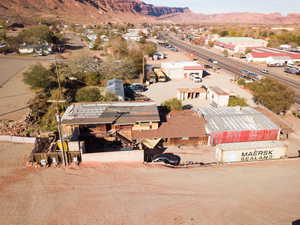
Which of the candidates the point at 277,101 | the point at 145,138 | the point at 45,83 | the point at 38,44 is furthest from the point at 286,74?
the point at 38,44

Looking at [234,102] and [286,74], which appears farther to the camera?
[286,74]

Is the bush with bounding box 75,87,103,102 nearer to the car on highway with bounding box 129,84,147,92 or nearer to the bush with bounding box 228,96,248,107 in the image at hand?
the car on highway with bounding box 129,84,147,92

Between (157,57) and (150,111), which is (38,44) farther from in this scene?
(150,111)

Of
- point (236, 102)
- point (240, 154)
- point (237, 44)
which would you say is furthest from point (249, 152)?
point (237, 44)

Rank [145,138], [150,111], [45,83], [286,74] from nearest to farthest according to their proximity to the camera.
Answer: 1. [145,138]
2. [150,111]
3. [45,83]
4. [286,74]

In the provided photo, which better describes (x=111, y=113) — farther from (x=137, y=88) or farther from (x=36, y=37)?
(x=36, y=37)

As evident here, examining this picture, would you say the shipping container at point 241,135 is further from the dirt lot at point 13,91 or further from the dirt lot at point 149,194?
the dirt lot at point 13,91

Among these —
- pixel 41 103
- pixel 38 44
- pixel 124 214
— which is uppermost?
pixel 38 44
